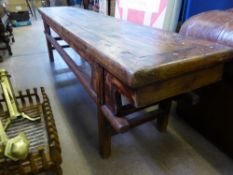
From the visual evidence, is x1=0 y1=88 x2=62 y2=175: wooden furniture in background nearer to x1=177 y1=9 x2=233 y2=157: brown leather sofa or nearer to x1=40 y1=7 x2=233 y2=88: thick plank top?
x1=40 y1=7 x2=233 y2=88: thick plank top

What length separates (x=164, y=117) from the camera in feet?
4.55

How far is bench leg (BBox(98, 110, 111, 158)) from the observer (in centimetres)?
109

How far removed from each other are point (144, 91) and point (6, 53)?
3115 millimetres

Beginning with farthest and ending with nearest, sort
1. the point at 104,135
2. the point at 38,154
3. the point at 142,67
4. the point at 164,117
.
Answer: the point at 164,117
the point at 104,135
the point at 38,154
the point at 142,67

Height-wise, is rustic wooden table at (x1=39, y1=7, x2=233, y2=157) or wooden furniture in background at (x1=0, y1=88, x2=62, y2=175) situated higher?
rustic wooden table at (x1=39, y1=7, x2=233, y2=157)

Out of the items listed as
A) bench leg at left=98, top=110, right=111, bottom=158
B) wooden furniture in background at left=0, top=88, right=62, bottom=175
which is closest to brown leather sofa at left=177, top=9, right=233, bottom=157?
bench leg at left=98, top=110, right=111, bottom=158

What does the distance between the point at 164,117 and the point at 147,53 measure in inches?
28.7

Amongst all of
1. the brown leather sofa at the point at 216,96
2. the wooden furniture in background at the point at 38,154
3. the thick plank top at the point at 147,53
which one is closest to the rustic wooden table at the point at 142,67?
the thick plank top at the point at 147,53

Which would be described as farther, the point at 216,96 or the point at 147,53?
the point at 216,96

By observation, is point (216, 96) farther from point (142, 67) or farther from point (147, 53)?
point (142, 67)

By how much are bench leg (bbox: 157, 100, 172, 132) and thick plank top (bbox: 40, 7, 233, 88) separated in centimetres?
48

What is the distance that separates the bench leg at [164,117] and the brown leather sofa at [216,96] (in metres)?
0.15

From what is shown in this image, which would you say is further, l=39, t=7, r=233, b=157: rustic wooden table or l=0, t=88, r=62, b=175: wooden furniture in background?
l=0, t=88, r=62, b=175: wooden furniture in background

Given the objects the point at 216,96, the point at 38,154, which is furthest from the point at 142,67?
the point at 216,96
